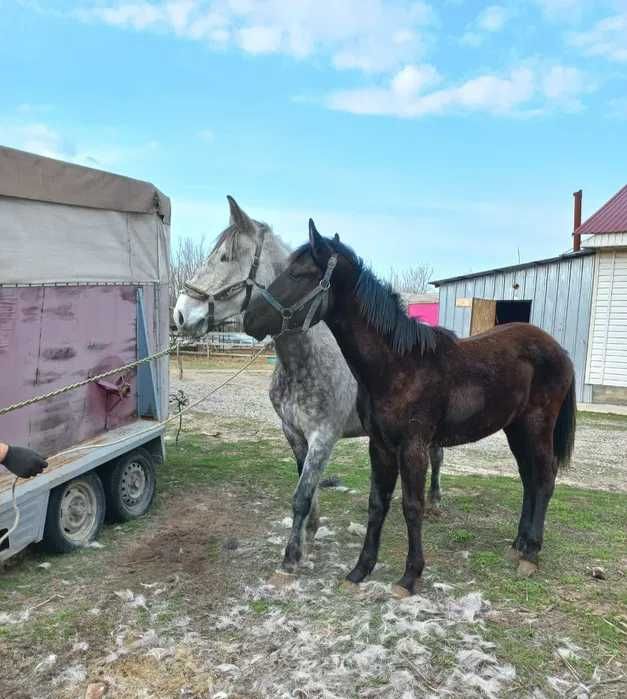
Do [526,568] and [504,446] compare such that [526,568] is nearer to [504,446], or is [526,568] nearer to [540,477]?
[540,477]

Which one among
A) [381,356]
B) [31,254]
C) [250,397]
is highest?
[31,254]

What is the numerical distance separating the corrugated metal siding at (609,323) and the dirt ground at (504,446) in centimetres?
150

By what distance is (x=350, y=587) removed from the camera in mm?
3367

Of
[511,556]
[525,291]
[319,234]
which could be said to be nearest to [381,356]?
[319,234]

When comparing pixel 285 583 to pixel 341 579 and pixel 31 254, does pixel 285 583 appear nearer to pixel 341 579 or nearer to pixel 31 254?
pixel 341 579

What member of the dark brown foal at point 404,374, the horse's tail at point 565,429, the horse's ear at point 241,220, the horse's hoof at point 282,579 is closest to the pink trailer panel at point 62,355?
the horse's ear at point 241,220

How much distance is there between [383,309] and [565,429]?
1.99 metres

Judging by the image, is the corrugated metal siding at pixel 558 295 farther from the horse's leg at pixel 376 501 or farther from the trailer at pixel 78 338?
the horse's leg at pixel 376 501

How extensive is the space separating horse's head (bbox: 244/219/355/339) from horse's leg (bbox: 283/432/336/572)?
3.07 ft

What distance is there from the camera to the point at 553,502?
5.32m

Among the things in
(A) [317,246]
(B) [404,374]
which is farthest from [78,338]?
(B) [404,374]

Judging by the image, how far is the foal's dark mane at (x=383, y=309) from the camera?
3121mm

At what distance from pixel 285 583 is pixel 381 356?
1.58 metres

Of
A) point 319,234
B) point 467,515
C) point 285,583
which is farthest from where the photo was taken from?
point 467,515
